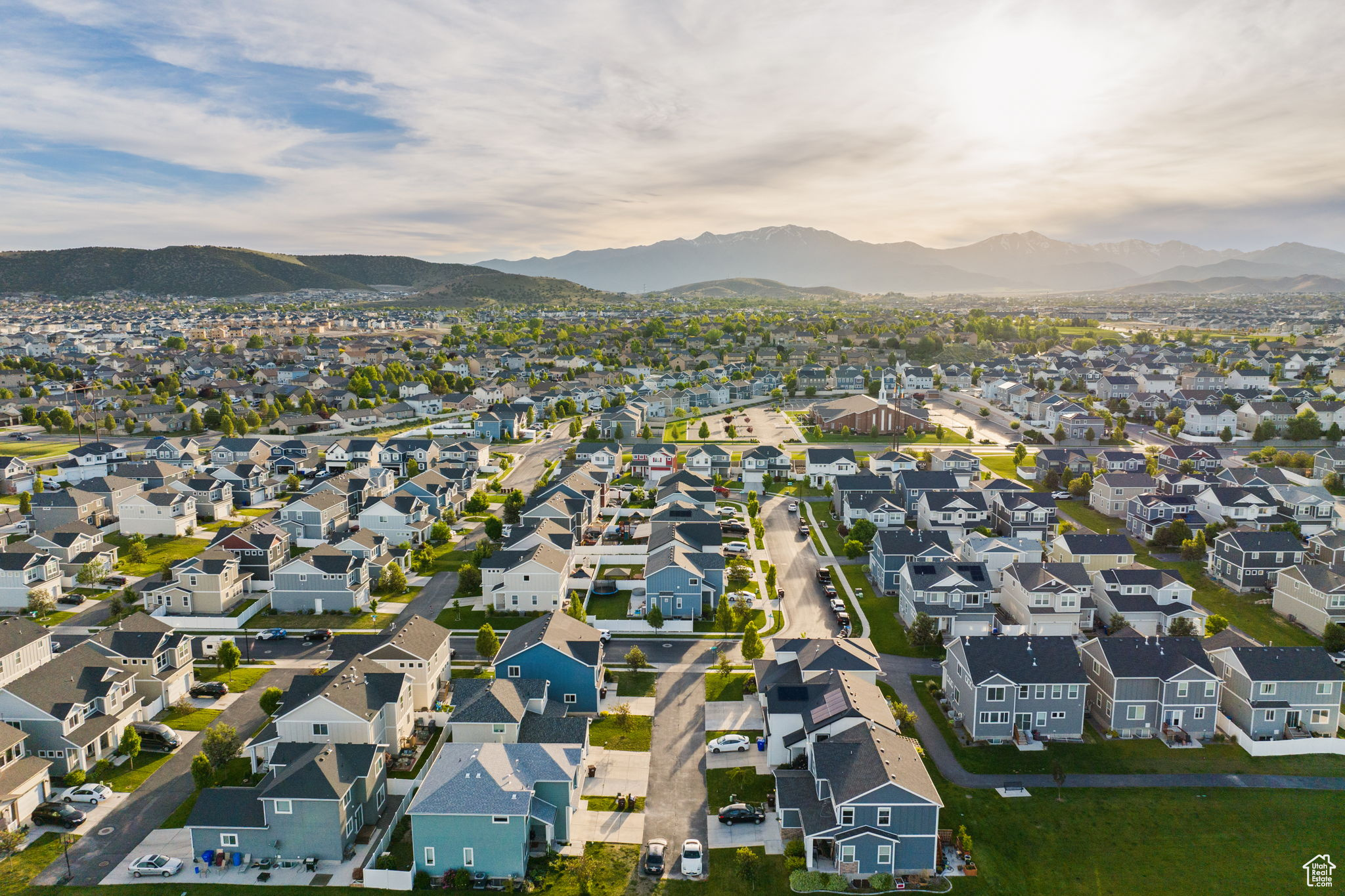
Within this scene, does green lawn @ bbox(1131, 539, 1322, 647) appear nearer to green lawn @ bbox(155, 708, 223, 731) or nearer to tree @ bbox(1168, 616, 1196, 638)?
tree @ bbox(1168, 616, 1196, 638)

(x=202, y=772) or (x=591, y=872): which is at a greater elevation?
(x=202, y=772)

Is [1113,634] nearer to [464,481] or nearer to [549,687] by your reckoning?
[549,687]

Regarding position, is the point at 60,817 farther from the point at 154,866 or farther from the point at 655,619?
the point at 655,619

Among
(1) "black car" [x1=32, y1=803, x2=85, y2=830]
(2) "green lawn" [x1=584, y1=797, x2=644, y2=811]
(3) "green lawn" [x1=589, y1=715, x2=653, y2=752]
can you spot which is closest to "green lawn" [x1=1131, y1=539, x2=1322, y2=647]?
(3) "green lawn" [x1=589, y1=715, x2=653, y2=752]

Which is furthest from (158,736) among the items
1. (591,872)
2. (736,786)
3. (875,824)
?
(875,824)

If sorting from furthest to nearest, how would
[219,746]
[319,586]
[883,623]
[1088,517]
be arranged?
[1088,517], [319,586], [883,623], [219,746]

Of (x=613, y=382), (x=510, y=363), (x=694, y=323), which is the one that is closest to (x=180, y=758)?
(x=613, y=382)
